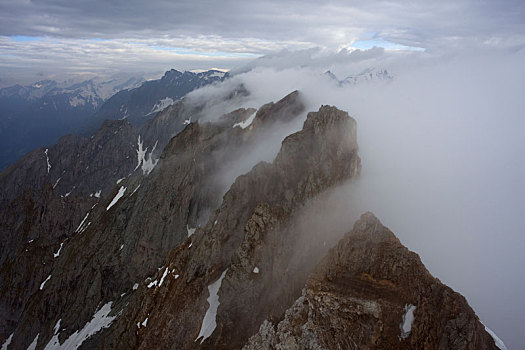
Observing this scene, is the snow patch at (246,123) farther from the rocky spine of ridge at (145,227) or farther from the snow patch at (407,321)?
the snow patch at (407,321)

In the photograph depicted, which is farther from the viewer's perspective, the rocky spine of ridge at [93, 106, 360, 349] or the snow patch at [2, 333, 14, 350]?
the snow patch at [2, 333, 14, 350]

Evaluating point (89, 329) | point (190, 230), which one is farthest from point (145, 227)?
point (89, 329)

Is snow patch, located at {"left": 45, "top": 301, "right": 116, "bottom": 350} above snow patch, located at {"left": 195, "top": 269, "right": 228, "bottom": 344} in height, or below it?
below

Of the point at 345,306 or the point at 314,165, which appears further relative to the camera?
the point at 314,165

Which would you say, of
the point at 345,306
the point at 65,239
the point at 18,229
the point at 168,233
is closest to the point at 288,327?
the point at 345,306

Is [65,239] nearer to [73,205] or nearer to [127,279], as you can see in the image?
[73,205]

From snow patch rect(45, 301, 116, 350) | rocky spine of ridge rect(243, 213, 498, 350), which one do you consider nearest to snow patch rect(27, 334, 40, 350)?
snow patch rect(45, 301, 116, 350)

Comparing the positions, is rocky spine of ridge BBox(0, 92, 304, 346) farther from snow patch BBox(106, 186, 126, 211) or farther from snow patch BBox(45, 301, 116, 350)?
snow patch BBox(106, 186, 126, 211)
